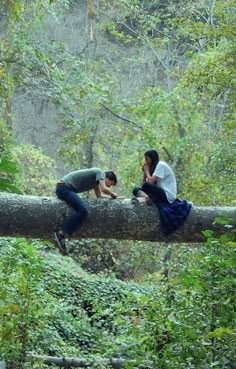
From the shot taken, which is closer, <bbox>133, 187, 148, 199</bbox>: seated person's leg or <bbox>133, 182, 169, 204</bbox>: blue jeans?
<bbox>133, 182, 169, 204</bbox>: blue jeans

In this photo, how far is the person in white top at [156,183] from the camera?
8.87 m

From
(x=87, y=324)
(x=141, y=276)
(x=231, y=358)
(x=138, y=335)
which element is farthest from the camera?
(x=141, y=276)

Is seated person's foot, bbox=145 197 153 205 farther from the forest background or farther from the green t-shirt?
the forest background

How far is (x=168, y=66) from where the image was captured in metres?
23.1

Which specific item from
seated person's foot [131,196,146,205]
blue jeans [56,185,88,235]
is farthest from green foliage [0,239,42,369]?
seated person's foot [131,196,146,205]

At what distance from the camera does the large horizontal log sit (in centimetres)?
841

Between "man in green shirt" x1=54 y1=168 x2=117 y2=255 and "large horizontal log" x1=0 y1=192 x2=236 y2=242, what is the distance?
0.09 meters

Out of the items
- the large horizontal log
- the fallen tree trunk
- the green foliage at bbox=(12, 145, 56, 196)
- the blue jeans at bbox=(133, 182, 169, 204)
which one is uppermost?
the blue jeans at bbox=(133, 182, 169, 204)

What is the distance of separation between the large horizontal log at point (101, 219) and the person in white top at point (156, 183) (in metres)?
0.20

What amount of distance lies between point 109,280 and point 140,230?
759 cm

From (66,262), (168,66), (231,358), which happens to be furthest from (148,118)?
(231,358)

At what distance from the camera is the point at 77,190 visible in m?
9.00

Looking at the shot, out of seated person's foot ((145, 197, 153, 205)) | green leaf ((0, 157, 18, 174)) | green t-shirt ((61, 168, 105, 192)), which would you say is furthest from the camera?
green t-shirt ((61, 168, 105, 192))

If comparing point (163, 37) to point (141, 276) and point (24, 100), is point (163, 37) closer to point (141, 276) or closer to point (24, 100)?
point (24, 100)
